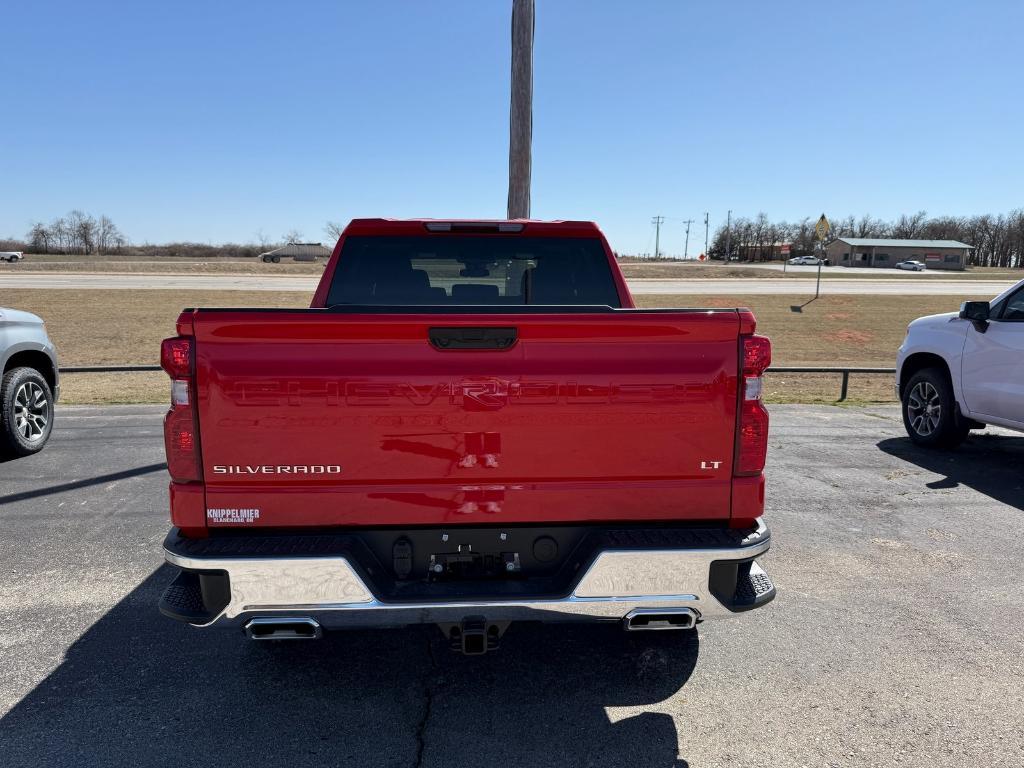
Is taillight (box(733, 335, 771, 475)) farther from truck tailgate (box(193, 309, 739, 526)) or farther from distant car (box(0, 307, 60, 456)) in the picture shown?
distant car (box(0, 307, 60, 456))

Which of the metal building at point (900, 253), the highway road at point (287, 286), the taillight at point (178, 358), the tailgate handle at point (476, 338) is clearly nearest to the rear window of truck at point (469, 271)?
the tailgate handle at point (476, 338)

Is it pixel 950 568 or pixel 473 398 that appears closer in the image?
pixel 473 398

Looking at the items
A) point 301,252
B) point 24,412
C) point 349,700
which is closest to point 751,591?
point 349,700

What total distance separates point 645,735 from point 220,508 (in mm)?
1841

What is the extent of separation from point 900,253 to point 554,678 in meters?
125

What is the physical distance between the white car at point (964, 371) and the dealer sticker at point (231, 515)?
6.55 metres

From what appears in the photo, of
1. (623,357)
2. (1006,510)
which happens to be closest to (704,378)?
(623,357)

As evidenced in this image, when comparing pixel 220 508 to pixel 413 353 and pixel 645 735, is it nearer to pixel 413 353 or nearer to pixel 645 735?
pixel 413 353

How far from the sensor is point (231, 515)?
2.56m

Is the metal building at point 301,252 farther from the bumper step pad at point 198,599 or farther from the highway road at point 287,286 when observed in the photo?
the bumper step pad at point 198,599

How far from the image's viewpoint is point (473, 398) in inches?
99.2

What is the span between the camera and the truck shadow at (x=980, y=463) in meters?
6.18

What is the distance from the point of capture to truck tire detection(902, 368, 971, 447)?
7.29 meters

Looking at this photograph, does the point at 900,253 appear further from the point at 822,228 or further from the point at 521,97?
the point at 521,97
